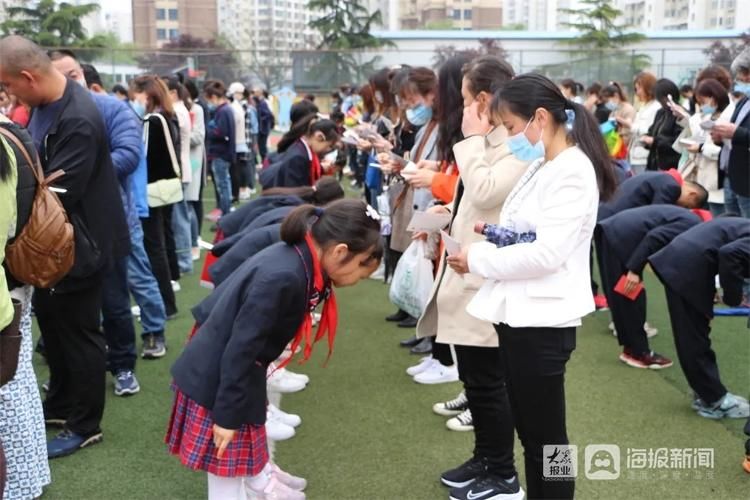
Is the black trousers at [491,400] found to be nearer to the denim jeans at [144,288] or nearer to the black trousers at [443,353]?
the black trousers at [443,353]

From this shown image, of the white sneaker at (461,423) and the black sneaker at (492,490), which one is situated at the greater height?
the black sneaker at (492,490)

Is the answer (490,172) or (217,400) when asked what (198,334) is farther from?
(490,172)

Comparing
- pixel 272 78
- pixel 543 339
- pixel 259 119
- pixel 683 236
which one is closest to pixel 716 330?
pixel 683 236

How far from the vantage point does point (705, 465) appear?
346 cm

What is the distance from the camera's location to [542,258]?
2330mm

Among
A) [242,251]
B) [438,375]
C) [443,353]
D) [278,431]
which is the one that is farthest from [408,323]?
[242,251]

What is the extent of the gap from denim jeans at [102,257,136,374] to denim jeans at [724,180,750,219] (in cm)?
460

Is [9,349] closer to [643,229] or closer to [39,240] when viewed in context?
[39,240]

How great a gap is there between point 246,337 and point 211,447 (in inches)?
19.4

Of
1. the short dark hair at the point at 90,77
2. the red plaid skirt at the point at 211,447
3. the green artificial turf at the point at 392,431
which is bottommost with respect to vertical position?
the green artificial turf at the point at 392,431

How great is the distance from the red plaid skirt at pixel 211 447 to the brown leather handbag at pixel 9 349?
56 cm

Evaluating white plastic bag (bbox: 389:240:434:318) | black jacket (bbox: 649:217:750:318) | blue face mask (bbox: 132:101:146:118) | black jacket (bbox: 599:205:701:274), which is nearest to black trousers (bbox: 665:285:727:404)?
black jacket (bbox: 649:217:750:318)

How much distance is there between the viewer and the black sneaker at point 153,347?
15.8ft

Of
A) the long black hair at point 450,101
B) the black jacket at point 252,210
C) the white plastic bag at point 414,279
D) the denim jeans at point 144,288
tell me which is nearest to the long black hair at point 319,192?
the black jacket at point 252,210
